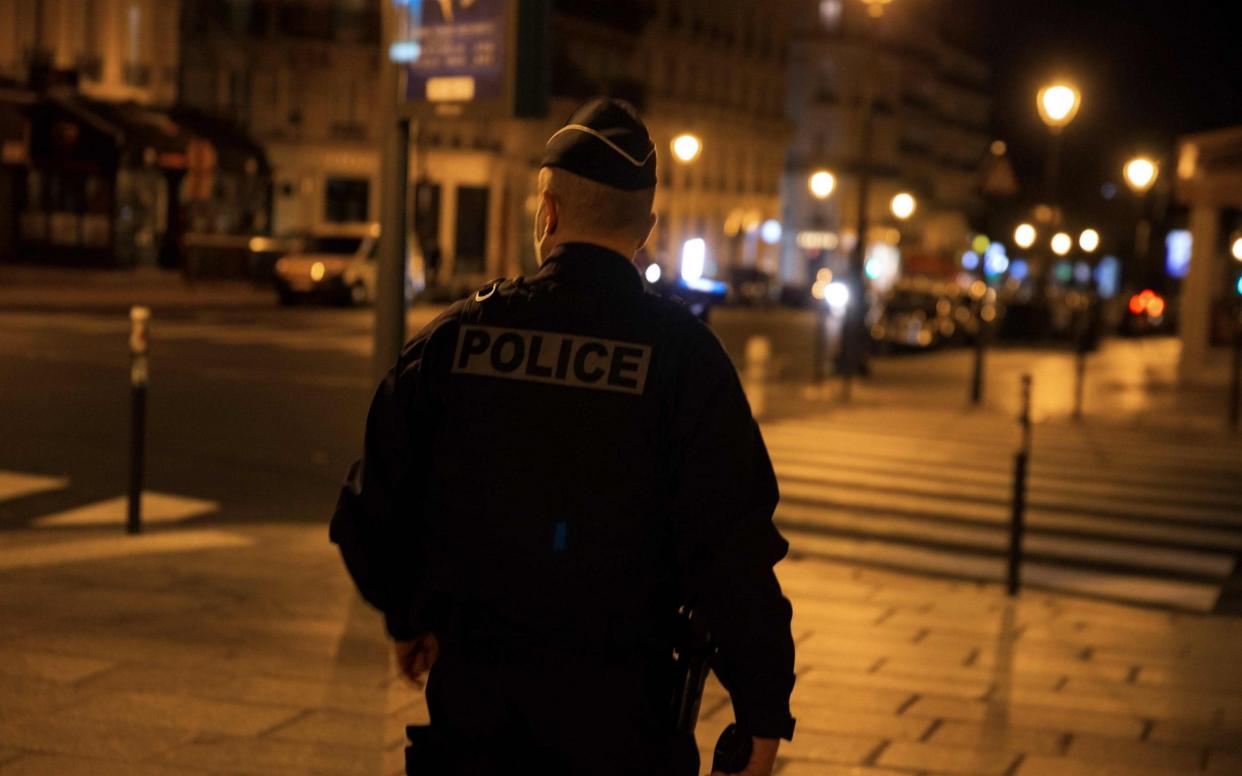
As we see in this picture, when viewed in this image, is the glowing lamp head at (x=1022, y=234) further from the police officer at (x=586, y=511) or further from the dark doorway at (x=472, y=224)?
the police officer at (x=586, y=511)

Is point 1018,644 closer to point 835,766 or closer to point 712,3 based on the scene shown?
point 835,766

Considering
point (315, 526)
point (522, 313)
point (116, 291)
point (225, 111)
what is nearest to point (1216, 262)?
point (116, 291)

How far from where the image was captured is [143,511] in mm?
10750

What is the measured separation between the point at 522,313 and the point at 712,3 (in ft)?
286

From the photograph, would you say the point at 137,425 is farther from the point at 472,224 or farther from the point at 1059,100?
the point at 472,224

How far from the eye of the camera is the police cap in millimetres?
3215

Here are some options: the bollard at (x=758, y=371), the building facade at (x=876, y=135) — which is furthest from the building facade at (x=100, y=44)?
the building facade at (x=876, y=135)

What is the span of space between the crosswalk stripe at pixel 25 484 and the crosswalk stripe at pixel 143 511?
499 mm

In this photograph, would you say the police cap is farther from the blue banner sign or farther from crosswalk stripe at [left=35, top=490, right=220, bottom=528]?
crosswalk stripe at [left=35, top=490, right=220, bottom=528]

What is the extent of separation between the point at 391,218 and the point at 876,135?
107616 mm

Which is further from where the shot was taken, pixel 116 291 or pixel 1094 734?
pixel 116 291

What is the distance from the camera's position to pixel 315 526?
10.6 metres

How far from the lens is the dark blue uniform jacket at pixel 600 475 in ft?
10.0

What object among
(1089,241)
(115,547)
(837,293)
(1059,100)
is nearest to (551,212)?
(115,547)
